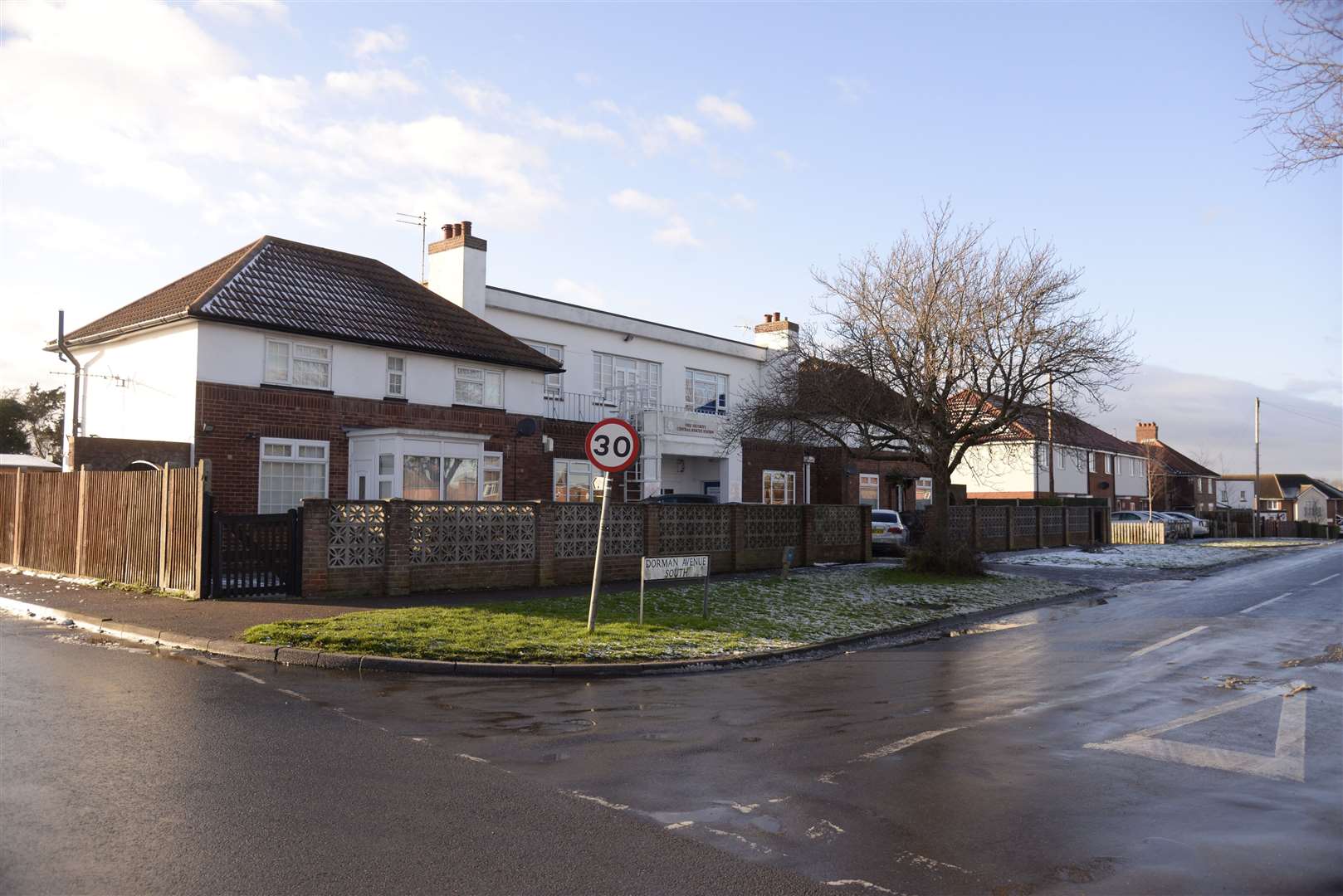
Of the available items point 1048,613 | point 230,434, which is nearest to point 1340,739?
point 1048,613

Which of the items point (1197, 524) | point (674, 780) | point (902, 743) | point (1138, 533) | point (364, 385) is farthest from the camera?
point (1197, 524)

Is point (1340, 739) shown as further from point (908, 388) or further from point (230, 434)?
point (230, 434)

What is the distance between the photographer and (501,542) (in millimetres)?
17703

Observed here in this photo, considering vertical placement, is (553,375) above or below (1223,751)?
above

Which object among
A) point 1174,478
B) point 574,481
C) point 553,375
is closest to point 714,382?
point 553,375

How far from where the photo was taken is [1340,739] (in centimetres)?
764

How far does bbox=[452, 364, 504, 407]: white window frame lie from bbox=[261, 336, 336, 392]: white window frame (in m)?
3.65

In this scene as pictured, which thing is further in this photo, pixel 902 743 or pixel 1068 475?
pixel 1068 475

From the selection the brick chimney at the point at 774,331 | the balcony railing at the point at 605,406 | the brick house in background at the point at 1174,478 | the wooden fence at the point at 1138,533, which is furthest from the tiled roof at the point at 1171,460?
the balcony railing at the point at 605,406

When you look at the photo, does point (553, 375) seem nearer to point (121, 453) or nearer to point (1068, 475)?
point (121, 453)

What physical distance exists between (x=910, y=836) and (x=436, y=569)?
12626mm

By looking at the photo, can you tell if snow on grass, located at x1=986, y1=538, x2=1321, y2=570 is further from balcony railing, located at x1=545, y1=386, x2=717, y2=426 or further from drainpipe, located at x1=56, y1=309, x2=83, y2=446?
drainpipe, located at x1=56, y1=309, x2=83, y2=446

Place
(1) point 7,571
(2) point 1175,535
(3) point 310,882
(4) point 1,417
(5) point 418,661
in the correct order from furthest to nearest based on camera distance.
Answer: (4) point 1,417
(2) point 1175,535
(1) point 7,571
(5) point 418,661
(3) point 310,882

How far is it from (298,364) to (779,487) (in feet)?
66.5
